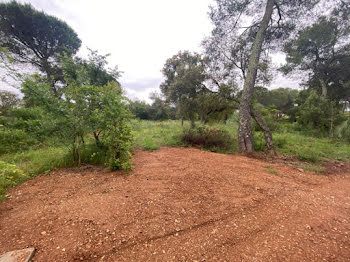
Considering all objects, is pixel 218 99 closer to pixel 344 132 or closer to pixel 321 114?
pixel 344 132

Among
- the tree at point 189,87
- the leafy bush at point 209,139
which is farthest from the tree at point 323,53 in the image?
the leafy bush at point 209,139

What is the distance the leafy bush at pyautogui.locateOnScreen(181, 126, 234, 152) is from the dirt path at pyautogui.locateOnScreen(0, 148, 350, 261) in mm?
2854

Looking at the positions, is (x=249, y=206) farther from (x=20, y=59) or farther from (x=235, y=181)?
(x=20, y=59)

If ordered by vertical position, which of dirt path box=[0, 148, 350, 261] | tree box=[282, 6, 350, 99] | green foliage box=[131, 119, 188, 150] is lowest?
dirt path box=[0, 148, 350, 261]

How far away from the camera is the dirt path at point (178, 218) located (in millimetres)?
1326

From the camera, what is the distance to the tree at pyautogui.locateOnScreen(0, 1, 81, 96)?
37.6 ft

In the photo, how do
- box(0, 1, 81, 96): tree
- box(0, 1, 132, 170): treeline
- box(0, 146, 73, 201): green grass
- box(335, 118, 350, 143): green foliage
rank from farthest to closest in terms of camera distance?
1. box(0, 1, 81, 96): tree
2. box(335, 118, 350, 143): green foliage
3. box(0, 1, 132, 170): treeline
4. box(0, 146, 73, 201): green grass

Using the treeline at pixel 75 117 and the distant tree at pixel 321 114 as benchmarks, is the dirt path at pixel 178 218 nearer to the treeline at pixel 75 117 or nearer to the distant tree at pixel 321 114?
the treeline at pixel 75 117

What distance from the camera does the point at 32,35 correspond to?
1259 centimetres

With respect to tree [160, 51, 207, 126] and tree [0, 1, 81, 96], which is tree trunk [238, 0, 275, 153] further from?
tree [0, 1, 81, 96]

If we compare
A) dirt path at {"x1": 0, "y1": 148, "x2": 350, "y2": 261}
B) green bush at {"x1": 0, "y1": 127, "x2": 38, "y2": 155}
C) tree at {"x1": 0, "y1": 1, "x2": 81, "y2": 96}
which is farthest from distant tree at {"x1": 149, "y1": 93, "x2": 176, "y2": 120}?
dirt path at {"x1": 0, "y1": 148, "x2": 350, "y2": 261}

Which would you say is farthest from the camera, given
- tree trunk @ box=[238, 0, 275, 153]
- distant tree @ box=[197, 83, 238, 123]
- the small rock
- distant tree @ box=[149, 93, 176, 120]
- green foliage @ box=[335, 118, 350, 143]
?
distant tree @ box=[149, 93, 176, 120]

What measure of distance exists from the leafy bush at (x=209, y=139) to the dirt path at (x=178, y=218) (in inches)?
112

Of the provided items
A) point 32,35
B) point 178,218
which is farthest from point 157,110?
point 178,218
